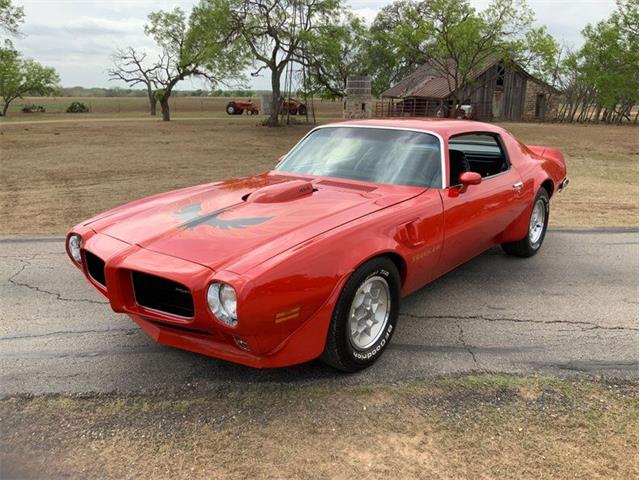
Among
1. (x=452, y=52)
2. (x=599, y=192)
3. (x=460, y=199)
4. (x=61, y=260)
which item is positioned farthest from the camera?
(x=452, y=52)

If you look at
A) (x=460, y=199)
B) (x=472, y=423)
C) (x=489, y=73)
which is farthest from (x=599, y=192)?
(x=489, y=73)

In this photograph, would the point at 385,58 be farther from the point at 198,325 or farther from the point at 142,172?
the point at 198,325

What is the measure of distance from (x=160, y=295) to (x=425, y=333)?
190 cm

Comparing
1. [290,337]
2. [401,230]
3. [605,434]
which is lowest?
[605,434]

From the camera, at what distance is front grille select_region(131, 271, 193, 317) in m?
2.79

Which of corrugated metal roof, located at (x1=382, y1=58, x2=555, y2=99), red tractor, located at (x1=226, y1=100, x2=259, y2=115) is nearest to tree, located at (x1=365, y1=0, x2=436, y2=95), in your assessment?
corrugated metal roof, located at (x1=382, y1=58, x2=555, y2=99)

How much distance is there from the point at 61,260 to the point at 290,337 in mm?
3634

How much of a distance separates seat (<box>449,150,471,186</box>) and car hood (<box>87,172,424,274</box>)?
55 centimetres

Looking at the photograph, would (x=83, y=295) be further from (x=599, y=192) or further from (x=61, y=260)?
(x=599, y=192)

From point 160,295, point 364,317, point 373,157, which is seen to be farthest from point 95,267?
point 373,157

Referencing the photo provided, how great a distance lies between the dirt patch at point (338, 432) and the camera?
2.37m

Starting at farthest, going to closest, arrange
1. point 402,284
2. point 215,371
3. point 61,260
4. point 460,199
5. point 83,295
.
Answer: point 61,260
point 83,295
point 460,199
point 402,284
point 215,371

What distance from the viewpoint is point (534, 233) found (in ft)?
18.1

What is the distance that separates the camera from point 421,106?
41.4m
